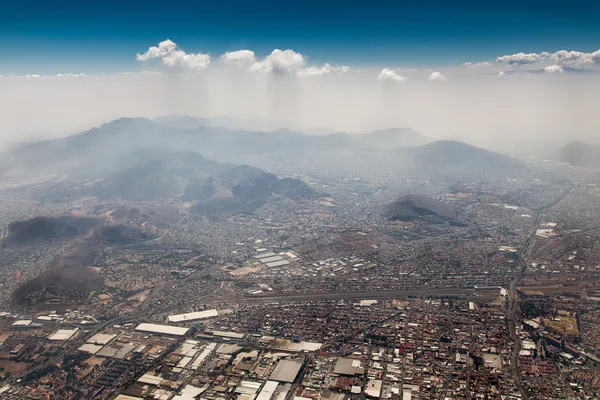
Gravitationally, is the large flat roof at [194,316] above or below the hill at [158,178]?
below

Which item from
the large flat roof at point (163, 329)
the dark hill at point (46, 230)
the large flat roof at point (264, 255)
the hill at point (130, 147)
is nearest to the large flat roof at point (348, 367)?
the large flat roof at point (163, 329)

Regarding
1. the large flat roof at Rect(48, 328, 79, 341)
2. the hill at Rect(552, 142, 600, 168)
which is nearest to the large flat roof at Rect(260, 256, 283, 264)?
the large flat roof at Rect(48, 328, 79, 341)

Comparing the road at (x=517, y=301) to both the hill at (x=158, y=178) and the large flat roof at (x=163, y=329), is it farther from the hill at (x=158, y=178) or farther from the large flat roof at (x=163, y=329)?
the hill at (x=158, y=178)

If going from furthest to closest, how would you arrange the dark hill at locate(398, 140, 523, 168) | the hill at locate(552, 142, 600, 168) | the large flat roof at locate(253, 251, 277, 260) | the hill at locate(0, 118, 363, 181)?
the hill at locate(552, 142, 600, 168), the dark hill at locate(398, 140, 523, 168), the hill at locate(0, 118, 363, 181), the large flat roof at locate(253, 251, 277, 260)

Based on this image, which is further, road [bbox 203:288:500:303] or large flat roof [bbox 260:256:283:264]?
large flat roof [bbox 260:256:283:264]

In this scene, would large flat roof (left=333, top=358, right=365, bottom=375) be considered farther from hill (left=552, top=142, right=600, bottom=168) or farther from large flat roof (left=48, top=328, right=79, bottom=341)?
hill (left=552, top=142, right=600, bottom=168)

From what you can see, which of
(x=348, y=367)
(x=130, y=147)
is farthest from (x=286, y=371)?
(x=130, y=147)

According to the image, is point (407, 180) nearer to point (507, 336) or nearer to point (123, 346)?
point (507, 336)
